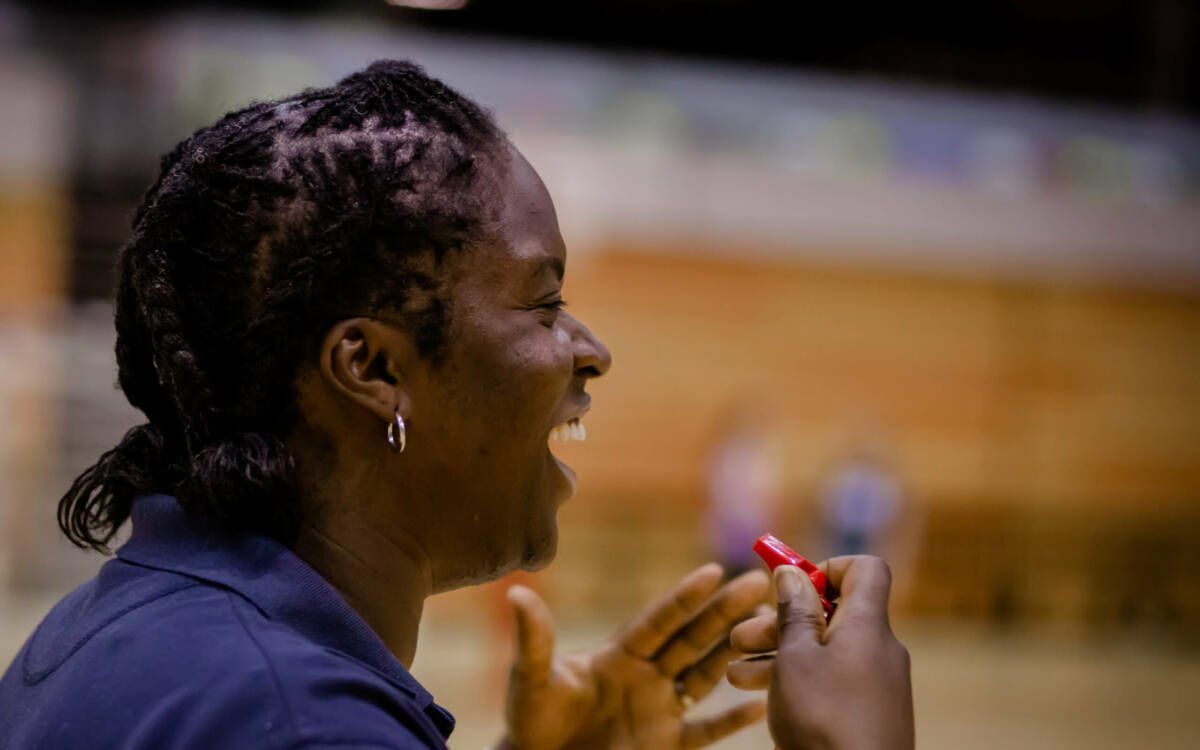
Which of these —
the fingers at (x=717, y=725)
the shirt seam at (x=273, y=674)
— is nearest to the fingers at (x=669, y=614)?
the fingers at (x=717, y=725)

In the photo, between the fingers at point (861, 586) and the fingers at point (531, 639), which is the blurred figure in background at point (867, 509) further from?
the fingers at point (861, 586)

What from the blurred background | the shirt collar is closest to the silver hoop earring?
the shirt collar

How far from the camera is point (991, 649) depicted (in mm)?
8625

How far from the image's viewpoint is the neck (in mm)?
1076

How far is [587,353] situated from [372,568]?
28cm

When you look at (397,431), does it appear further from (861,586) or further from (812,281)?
(812,281)

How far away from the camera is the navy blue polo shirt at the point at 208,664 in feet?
2.83

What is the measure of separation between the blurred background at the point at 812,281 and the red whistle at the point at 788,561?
20.1 ft

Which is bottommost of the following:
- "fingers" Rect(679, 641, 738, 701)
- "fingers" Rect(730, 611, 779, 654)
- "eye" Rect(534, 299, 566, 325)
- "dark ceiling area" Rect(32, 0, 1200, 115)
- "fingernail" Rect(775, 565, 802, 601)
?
"fingers" Rect(679, 641, 738, 701)

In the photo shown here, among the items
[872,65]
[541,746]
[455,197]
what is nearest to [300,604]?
[455,197]

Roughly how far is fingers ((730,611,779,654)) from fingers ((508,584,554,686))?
0.42 metres

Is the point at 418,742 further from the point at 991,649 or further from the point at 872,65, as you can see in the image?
the point at 872,65

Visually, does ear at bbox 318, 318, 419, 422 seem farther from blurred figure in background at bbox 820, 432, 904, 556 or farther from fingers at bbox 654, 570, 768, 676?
blurred figure in background at bbox 820, 432, 904, 556

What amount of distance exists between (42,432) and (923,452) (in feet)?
19.8
